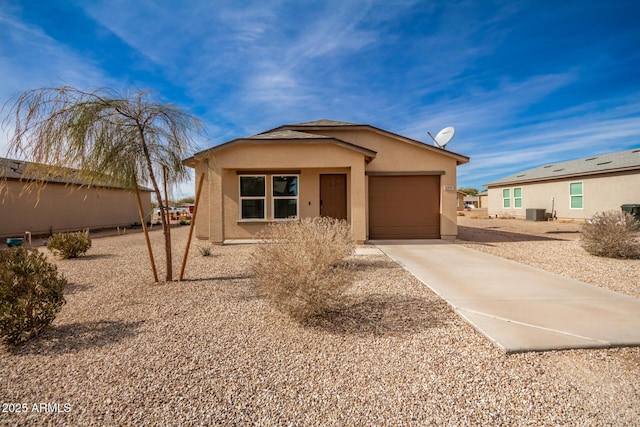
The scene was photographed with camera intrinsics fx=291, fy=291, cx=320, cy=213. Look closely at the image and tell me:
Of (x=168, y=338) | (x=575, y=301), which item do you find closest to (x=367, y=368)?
(x=168, y=338)

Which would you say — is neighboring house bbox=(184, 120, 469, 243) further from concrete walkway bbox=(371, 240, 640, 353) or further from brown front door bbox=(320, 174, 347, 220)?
concrete walkway bbox=(371, 240, 640, 353)

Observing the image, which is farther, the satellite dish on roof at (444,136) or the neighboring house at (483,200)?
the neighboring house at (483,200)

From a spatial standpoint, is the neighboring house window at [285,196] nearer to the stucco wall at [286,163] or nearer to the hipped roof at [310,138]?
the stucco wall at [286,163]

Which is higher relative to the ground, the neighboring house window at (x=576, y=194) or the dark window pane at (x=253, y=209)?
the neighboring house window at (x=576, y=194)

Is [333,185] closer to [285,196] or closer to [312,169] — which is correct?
[312,169]

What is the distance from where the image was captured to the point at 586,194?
765 inches

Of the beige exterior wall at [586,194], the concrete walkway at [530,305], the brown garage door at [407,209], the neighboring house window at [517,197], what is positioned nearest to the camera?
the concrete walkway at [530,305]

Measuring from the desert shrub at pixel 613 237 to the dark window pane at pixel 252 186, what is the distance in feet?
34.8

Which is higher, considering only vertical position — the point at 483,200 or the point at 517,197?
the point at 483,200

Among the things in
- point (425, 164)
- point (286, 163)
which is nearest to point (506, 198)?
point (425, 164)

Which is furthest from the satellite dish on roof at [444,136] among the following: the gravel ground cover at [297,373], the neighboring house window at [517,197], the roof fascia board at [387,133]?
the neighboring house window at [517,197]

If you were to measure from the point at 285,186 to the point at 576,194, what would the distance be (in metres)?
21.0

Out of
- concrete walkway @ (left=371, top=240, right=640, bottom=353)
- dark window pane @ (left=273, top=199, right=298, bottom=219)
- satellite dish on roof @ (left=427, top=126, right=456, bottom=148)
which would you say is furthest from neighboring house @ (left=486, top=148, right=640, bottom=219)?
dark window pane @ (left=273, top=199, right=298, bottom=219)

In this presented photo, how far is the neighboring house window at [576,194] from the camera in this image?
20.0 metres
